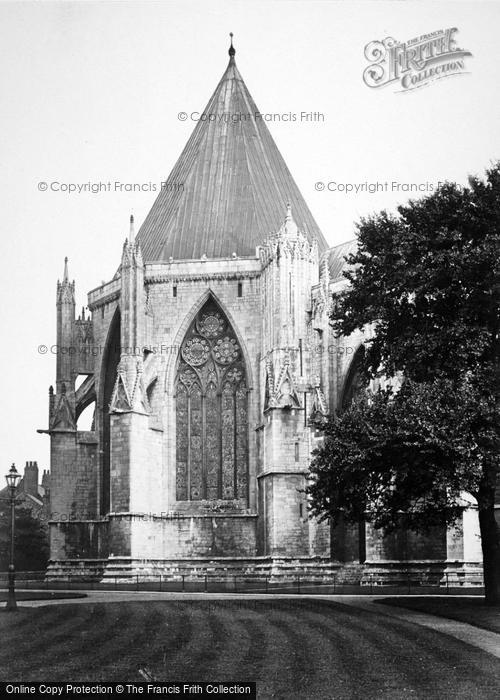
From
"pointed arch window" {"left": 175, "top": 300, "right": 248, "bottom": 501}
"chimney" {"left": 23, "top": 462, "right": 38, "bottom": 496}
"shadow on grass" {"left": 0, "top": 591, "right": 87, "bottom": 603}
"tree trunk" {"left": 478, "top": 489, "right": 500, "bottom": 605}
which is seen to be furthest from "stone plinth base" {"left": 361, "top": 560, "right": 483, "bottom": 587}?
"chimney" {"left": 23, "top": 462, "right": 38, "bottom": 496}

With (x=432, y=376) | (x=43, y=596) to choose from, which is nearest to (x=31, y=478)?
(x=43, y=596)

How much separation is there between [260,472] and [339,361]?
19.9ft

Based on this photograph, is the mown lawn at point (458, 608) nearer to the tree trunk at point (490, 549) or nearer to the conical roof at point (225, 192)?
the tree trunk at point (490, 549)

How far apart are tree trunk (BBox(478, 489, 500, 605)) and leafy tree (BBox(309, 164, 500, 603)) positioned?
3 centimetres

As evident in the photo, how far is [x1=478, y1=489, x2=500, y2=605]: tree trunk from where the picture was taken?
32344 millimetres

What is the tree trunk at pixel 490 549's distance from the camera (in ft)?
106

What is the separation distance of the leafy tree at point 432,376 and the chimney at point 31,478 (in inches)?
3004

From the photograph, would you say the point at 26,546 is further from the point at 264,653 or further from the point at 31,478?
the point at 264,653

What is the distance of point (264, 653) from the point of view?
2392 centimetres

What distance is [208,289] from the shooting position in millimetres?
58531

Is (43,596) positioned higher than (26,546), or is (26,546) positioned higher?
(26,546)

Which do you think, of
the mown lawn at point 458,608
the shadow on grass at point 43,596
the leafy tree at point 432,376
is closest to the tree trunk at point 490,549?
the leafy tree at point 432,376

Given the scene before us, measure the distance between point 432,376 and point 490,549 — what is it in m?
4.68

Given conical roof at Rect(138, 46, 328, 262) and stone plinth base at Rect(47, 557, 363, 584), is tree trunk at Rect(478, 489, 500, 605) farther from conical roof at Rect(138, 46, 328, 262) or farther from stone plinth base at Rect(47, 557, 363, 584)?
conical roof at Rect(138, 46, 328, 262)
